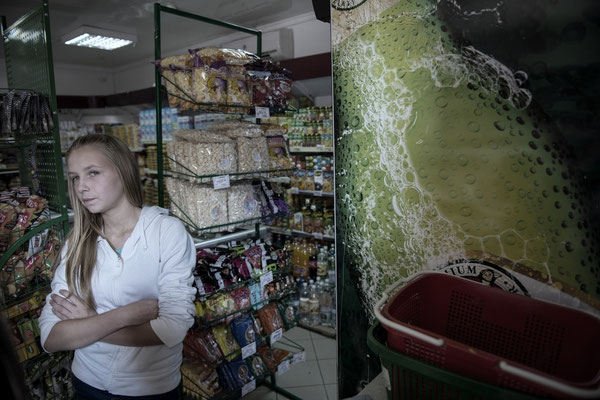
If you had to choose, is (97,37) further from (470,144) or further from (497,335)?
(497,335)

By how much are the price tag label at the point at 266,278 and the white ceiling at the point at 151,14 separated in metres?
3.66

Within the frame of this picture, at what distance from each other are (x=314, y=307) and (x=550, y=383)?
3.31 m

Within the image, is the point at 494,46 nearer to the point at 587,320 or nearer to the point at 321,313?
the point at 587,320

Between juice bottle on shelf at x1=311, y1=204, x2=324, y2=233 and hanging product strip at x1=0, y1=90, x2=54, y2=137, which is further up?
hanging product strip at x1=0, y1=90, x2=54, y2=137

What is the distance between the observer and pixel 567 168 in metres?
1.19

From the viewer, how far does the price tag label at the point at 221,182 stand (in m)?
2.08

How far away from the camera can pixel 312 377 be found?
3.09 m

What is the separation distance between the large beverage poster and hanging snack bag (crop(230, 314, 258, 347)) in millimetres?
933

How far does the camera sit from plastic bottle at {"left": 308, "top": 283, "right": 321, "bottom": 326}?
3.95 m

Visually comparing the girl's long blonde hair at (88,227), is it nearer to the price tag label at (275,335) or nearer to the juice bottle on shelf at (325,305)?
the price tag label at (275,335)

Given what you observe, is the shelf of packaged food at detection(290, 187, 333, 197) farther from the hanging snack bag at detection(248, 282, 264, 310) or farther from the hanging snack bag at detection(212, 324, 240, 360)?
the hanging snack bag at detection(212, 324, 240, 360)

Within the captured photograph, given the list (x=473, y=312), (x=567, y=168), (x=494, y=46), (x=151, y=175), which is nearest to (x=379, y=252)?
(x=473, y=312)

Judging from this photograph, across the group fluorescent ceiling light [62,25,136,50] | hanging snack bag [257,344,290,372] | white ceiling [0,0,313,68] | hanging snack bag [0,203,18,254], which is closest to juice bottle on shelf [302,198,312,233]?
hanging snack bag [257,344,290,372]

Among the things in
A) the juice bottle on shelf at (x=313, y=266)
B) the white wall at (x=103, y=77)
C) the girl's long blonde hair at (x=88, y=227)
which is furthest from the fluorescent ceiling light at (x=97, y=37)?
the girl's long blonde hair at (x=88, y=227)
